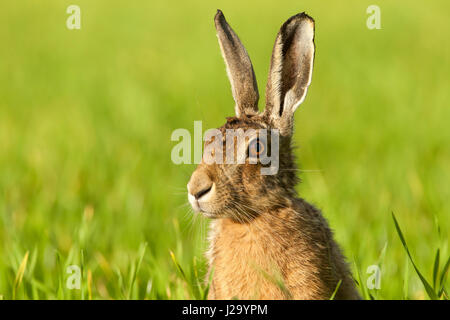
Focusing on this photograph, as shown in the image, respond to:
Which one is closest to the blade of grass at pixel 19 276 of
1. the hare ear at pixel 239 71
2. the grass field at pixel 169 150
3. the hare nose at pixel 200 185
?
the grass field at pixel 169 150

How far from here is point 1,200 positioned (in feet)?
18.1

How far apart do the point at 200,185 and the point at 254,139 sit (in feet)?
1.40

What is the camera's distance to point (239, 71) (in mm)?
4027

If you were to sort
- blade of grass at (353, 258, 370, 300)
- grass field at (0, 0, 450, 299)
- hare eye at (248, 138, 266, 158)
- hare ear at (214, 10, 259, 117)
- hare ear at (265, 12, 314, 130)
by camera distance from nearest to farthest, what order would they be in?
1. blade of grass at (353, 258, 370, 300)
2. hare eye at (248, 138, 266, 158)
3. hare ear at (265, 12, 314, 130)
4. hare ear at (214, 10, 259, 117)
5. grass field at (0, 0, 450, 299)

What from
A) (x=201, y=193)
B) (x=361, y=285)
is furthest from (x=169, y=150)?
(x=361, y=285)

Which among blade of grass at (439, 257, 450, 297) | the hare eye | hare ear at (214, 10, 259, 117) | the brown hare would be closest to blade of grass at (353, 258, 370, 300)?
the brown hare

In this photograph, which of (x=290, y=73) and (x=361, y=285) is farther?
(x=290, y=73)

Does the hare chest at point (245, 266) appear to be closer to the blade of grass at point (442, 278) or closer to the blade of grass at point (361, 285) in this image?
the blade of grass at point (361, 285)

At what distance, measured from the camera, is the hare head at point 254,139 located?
11.7ft

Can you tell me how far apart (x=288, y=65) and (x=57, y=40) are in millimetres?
11681

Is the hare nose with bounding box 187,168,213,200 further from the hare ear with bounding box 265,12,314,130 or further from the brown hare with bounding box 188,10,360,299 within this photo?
the hare ear with bounding box 265,12,314,130

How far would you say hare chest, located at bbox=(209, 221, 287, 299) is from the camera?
3.57m

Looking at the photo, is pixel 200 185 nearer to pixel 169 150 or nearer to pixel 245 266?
pixel 245 266
